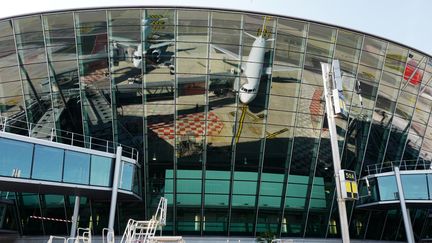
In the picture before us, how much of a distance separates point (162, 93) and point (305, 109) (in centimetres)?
1089

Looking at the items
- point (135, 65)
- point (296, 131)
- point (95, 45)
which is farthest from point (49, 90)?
point (296, 131)

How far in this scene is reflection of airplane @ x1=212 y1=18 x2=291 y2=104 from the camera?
28938mm

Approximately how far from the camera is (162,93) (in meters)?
28.9

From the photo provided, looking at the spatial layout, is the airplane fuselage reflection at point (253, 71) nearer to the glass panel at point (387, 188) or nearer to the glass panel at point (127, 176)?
the glass panel at point (127, 176)

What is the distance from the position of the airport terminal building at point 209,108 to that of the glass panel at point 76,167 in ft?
8.39

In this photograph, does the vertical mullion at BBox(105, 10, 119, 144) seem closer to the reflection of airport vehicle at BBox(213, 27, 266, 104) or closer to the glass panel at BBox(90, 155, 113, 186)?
the glass panel at BBox(90, 155, 113, 186)

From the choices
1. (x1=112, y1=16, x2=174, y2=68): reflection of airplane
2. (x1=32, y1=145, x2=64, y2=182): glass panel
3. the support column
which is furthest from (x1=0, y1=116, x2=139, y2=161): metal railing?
the support column

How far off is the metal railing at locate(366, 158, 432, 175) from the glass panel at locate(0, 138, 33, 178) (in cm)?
2493

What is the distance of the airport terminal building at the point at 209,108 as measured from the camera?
93.3 ft

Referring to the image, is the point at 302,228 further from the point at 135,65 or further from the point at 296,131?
the point at 135,65

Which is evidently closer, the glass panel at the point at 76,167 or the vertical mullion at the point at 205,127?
the glass panel at the point at 76,167

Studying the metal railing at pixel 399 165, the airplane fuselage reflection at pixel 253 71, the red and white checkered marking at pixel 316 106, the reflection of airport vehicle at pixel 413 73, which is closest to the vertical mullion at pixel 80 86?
the airplane fuselage reflection at pixel 253 71

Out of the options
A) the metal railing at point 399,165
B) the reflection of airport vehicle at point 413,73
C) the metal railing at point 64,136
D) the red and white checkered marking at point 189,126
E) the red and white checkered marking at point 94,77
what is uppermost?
the reflection of airport vehicle at point 413,73

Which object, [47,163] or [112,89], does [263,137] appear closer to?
[112,89]
